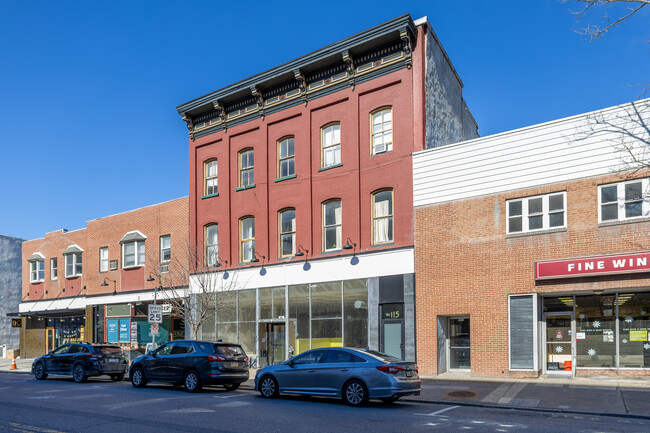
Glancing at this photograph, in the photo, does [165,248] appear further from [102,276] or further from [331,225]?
[331,225]

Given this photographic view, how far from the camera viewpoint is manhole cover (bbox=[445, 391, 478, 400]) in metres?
15.7

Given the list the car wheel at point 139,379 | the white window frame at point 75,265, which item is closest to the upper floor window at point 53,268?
the white window frame at point 75,265

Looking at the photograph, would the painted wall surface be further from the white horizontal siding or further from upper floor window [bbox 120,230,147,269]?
the white horizontal siding

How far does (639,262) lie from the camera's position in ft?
56.5

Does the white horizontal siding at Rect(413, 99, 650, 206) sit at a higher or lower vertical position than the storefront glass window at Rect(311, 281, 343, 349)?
higher

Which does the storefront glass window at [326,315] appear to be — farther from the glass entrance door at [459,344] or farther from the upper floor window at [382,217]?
the glass entrance door at [459,344]

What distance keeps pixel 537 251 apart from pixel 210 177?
54.6ft

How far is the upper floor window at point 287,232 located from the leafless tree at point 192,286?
2.94m

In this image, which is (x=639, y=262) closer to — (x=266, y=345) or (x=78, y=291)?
(x=266, y=345)

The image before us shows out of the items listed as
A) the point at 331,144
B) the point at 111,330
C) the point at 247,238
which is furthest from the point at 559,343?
the point at 111,330

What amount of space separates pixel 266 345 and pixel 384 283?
680 centimetres

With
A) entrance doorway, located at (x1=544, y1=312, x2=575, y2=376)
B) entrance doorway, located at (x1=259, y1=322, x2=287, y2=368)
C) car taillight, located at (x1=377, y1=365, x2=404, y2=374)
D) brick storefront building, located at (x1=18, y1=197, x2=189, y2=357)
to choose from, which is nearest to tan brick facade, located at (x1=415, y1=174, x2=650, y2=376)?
entrance doorway, located at (x1=544, y1=312, x2=575, y2=376)

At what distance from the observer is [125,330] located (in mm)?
32625

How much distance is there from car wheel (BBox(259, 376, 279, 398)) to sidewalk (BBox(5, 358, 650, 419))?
2.99 meters
